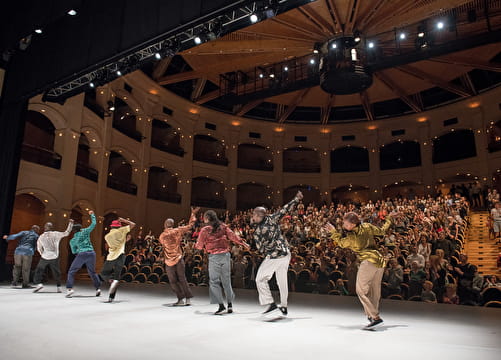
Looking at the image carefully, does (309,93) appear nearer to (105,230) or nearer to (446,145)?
(446,145)

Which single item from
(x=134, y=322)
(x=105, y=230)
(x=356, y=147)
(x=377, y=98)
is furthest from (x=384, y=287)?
(x=356, y=147)

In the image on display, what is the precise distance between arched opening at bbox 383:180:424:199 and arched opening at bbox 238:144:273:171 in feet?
30.4

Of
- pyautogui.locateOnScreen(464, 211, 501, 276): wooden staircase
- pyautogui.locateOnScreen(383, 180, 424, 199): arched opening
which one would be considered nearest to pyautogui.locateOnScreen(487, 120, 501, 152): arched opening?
pyautogui.locateOnScreen(383, 180, 424, 199): arched opening

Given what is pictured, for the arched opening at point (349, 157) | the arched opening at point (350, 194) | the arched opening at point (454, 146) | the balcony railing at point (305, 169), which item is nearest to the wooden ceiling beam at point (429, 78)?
the arched opening at point (454, 146)

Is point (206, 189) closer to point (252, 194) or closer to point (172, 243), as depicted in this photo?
point (252, 194)

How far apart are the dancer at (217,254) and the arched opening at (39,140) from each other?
40.8ft

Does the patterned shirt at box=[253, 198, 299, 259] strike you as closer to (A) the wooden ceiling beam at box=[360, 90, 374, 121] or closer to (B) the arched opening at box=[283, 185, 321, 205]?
(A) the wooden ceiling beam at box=[360, 90, 374, 121]

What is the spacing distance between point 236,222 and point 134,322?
1343 centimetres

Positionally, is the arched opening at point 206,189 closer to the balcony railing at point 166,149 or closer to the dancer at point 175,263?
the balcony railing at point 166,149

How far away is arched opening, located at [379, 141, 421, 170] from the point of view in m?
26.7

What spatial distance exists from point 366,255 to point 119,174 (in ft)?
73.0

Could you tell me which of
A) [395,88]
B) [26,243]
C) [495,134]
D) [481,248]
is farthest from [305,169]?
[26,243]

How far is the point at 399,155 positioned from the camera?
27703 mm

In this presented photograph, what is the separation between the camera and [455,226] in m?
12.0
